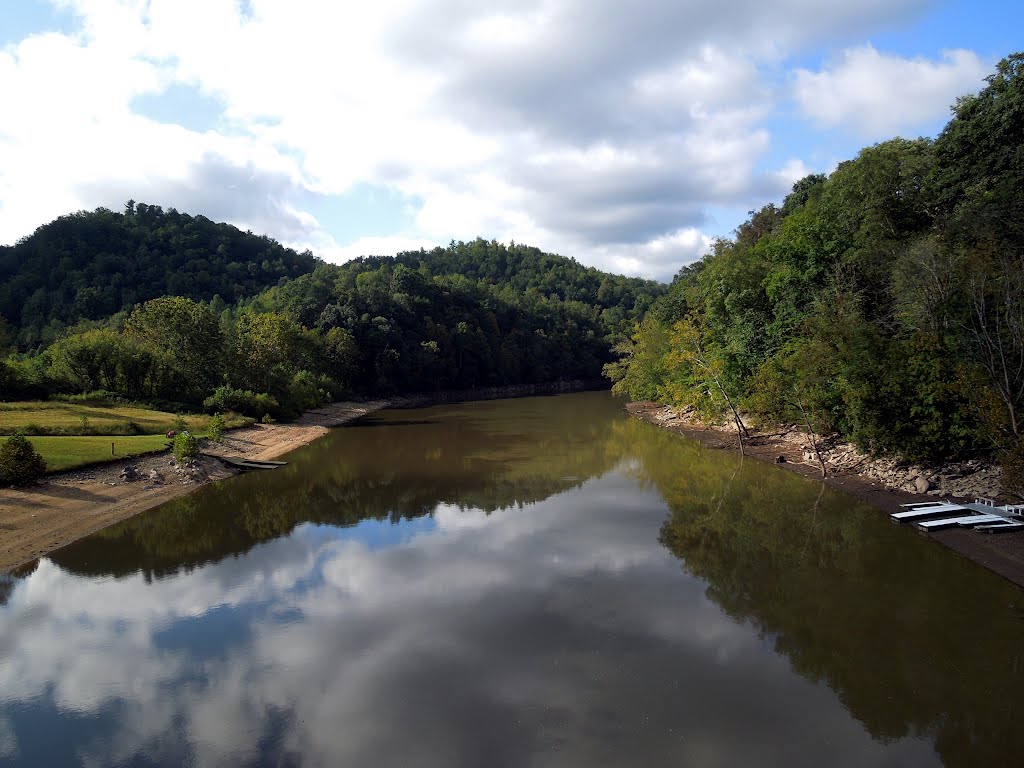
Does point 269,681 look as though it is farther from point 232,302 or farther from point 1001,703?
point 232,302

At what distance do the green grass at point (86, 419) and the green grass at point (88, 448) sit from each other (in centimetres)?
120

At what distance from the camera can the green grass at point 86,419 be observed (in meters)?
31.7

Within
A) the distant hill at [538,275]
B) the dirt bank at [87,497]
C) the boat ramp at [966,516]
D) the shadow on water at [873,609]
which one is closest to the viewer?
the shadow on water at [873,609]

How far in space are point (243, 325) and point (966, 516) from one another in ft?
182

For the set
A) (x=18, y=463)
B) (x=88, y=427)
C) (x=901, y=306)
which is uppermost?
(x=901, y=306)

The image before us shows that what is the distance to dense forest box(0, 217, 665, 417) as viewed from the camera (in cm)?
4675

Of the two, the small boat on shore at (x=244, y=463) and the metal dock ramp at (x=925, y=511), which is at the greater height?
the small boat on shore at (x=244, y=463)

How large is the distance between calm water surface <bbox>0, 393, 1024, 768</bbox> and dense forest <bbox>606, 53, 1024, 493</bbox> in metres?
4.30

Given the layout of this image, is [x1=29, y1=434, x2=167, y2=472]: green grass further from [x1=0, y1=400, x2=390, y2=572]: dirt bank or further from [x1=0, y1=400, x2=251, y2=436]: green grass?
[x1=0, y1=400, x2=251, y2=436]: green grass

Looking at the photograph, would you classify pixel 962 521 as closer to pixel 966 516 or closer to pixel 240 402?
pixel 966 516

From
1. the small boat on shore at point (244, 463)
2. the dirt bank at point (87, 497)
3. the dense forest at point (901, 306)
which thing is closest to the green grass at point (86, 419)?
the dirt bank at point (87, 497)

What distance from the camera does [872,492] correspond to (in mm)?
22938

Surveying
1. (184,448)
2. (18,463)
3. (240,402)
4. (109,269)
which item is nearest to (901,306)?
(184,448)

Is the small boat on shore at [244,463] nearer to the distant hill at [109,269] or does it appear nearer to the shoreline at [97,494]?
the shoreline at [97,494]
